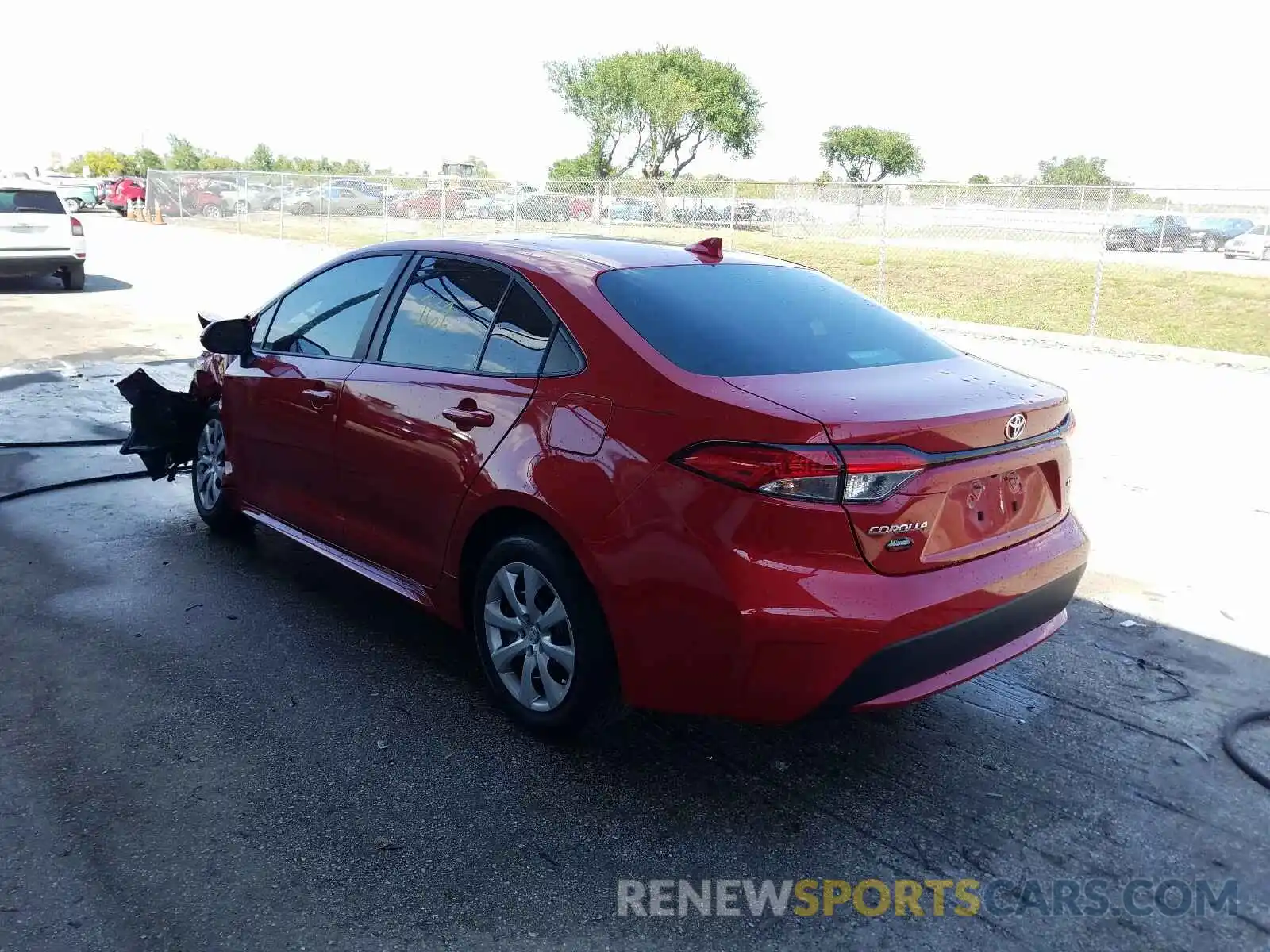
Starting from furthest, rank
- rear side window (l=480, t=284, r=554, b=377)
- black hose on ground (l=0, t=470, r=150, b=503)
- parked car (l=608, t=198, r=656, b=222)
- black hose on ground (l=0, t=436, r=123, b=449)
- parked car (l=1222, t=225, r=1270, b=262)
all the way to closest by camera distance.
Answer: parked car (l=608, t=198, r=656, b=222), parked car (l=1222, t=225, r=1270, b=262), black hose on ground (l=0, t=436, r=123, b=449), black hose on ground (l=0, t=470, r=150, b=503), rear side window (l=480, t=284, r=554, b=377)

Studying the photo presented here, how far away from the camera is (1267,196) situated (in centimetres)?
1375

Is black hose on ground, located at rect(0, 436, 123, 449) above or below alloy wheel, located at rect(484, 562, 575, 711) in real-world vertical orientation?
below

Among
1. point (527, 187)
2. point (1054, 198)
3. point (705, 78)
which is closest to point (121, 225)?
point (527, 187)

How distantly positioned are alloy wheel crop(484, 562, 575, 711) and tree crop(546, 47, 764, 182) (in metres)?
67.7

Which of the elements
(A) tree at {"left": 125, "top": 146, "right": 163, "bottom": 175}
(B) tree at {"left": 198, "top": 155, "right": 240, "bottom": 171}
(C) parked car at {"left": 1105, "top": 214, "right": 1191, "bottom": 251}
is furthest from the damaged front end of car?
(A) tree at {"left": 125, "top": 146, "right": 163, "bottom": 175}

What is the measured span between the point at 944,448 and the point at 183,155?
9101cm

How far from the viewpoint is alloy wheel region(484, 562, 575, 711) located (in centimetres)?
347

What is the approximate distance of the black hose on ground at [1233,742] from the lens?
3.51m

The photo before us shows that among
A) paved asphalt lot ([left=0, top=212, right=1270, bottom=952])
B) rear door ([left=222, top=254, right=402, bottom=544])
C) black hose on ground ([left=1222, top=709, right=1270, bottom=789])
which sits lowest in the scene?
paved asphalt lot ([left=0, top=212, right=1270, bottom=952])

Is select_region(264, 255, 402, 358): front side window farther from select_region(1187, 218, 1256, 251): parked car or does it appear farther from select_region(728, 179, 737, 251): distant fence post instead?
select_region(1187, 218, 1256, 251): parked car

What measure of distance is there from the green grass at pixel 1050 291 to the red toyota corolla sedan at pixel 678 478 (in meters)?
11.1

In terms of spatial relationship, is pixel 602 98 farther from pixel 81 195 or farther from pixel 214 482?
pixel 214 482

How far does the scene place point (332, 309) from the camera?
15.5 ft

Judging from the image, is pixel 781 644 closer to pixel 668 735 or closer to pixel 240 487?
pixel 668 735
